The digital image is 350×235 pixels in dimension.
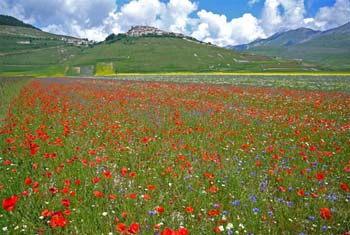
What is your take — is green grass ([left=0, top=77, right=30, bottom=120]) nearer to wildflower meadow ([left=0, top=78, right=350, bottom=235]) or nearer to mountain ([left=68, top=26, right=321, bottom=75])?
wildflower meadow ([left=0, top=78, right=350, bottom=235])

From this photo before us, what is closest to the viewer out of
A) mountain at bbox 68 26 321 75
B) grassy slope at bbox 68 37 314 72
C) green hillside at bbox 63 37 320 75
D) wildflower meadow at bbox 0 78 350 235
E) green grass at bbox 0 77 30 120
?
wildflower meadow at bbox 0 78 350 235

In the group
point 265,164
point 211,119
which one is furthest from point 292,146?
point 211,119

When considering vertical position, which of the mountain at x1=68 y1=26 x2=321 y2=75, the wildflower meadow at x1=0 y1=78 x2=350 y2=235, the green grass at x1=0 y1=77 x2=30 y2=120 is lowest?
the green grass at x1=0 y1=77 x2=30 y2=120

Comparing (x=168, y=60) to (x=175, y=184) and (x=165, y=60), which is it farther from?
(x=175, y=184)

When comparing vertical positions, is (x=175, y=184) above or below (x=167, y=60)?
below

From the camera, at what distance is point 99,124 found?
9.77 meters

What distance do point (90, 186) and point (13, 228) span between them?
1.43 metres

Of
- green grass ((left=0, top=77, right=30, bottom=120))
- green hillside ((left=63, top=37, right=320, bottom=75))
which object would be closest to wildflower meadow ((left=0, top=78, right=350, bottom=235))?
green grass ((left=0, top=77, right=30, bottom=120))

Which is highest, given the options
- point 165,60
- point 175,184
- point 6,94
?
point 165,60

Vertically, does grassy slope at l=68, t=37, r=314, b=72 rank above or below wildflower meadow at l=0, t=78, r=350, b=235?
above

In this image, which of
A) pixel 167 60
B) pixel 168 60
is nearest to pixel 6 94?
pixel 168 60

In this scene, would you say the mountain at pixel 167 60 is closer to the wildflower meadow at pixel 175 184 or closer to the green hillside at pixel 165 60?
the green hillside at pixel 165 60

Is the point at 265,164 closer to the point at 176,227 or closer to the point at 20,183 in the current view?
the point at 176,227

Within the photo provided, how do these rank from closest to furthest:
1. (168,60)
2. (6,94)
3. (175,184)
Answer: (175,184) → (6,94) → (168,60)
